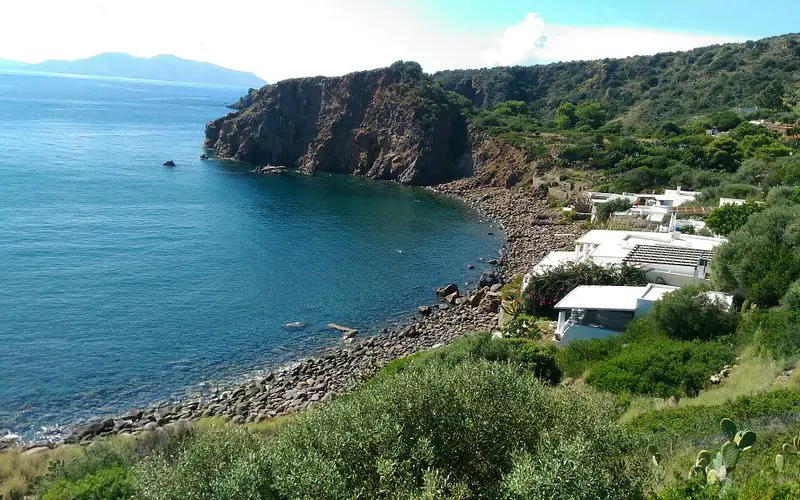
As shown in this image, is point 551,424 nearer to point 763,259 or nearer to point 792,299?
point 792,299

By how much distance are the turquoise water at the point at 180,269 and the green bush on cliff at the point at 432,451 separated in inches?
612

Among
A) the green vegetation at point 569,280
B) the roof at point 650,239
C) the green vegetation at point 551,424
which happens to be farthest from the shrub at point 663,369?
the roof at point 650,239

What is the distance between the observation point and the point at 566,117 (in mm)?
84188

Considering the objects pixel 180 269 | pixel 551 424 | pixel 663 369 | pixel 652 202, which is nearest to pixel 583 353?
pixel 663 369

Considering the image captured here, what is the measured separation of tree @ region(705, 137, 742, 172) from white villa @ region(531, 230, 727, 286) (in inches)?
1077

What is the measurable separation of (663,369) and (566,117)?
2867 inches

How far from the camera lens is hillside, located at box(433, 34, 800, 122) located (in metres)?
84.1

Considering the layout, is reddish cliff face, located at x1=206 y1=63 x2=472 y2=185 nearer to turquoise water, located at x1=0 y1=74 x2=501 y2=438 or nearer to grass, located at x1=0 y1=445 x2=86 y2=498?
turquoise water, located at x1=0 y1=74 x2=501 y2=438

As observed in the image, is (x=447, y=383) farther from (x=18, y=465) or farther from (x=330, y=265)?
(x=330, y=265)

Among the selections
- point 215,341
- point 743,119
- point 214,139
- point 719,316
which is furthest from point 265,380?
point 214,139

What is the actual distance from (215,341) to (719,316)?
21741mm

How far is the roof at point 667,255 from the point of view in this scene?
88.9 feet

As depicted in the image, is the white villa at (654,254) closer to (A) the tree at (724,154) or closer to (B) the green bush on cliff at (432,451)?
(B) the green bush on cliff at (432,451)

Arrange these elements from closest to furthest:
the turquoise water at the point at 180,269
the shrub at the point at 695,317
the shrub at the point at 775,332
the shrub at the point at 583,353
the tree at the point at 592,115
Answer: the shrub at the point at 775,332 → the shrub at the point at 583,353 → the shrub at the point at 695,317 → the turquoise water at the point at 180,269 → the tree at the point at 592,115
